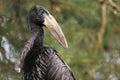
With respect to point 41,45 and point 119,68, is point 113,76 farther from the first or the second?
point 41,45

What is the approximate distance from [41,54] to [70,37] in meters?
2.28

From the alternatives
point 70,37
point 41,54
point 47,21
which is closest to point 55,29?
point 47,21

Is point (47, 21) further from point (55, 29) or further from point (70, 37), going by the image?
point (70, 37)

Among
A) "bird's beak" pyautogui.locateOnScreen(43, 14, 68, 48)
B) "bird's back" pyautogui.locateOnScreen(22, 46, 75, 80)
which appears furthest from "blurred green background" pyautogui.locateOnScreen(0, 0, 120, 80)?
"bird's beak" pyautogui.locateOnScreen(43, 14, 68, 48)

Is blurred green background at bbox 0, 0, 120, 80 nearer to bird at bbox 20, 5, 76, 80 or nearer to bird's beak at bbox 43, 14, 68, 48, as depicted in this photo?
bird at bbox 20, 5, 76, 80

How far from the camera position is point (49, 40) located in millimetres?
5922

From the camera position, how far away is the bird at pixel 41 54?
4.44 meters

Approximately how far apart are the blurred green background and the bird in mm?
1012

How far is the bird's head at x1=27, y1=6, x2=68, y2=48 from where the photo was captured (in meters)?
4.43

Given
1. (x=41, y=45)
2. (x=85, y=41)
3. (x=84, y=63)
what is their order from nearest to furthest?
(x=41, y=45) → (x=84, y=63) → (x=85, y=41)

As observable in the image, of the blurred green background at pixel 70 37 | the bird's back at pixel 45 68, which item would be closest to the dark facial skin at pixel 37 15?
the bird's back at pixel 45 68

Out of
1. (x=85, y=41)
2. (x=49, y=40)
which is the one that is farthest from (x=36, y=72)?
(x=85, y=41)

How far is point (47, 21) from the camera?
4.44m

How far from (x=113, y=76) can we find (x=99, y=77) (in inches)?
14.9
